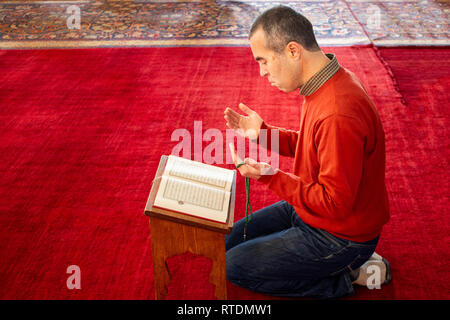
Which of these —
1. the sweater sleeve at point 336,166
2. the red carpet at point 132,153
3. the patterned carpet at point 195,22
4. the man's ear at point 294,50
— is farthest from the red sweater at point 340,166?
the patterned carpet at point 195,22

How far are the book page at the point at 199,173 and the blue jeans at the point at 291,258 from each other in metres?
0.32

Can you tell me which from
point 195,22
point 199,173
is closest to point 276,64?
point 199,173

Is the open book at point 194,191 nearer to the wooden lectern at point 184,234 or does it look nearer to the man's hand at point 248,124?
the wooden lectern at point 184,234

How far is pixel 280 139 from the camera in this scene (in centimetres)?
198

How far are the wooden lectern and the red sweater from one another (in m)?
0.25

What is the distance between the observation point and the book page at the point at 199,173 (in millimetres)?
1715

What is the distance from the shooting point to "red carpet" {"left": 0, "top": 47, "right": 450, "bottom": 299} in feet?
7.13

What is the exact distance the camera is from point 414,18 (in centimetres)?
492

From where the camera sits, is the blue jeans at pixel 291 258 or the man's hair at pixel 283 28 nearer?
the man's hair at pixel 283 28

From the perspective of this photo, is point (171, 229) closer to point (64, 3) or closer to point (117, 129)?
point (117, 129)

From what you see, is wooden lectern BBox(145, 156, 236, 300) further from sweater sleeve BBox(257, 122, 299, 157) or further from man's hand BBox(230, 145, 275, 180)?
sweater sleeve BBox(257, 122, 299, 157)

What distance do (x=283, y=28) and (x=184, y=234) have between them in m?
0.77

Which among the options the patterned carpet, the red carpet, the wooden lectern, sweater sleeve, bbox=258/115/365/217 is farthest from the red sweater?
the patterned carpet

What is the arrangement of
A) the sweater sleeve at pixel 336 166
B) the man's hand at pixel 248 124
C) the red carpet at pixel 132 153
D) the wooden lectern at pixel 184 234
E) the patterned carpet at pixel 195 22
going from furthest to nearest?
the patterned carpet at pixel 195 22
the red carpet at pixel 132 153
the man's hand at pixel 248 124
the wooden lectern at pixel 184 234
the sweater sleeve at pixel 336 166
